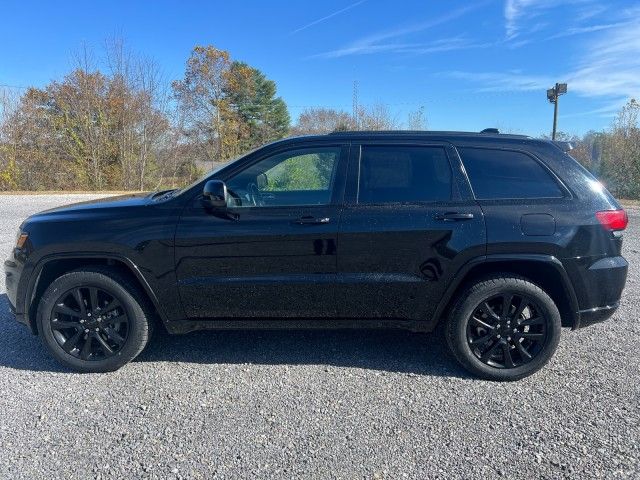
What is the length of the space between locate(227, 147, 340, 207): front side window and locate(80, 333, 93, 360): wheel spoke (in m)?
1.53

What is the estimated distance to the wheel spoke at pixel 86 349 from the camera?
3197 millimetres

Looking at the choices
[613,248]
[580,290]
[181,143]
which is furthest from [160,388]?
[181,143]

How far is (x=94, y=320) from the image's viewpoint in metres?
3.19

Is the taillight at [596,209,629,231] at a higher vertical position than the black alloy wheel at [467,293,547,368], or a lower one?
higher

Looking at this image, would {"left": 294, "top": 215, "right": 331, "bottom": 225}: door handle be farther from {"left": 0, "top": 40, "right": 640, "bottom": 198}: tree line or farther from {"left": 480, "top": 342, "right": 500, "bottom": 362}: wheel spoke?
{"left": 0, "top": 40, "right": 640, "bottom": 198}: tree line

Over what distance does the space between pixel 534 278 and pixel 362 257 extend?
4.50 ft

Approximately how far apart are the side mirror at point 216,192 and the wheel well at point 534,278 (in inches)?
73.6

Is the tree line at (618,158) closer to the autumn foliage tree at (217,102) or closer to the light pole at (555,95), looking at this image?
the light pole at (555,95)

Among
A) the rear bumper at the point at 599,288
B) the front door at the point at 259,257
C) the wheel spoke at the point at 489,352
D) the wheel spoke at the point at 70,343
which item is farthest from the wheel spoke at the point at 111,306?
the rear bumper at the point at 599,288

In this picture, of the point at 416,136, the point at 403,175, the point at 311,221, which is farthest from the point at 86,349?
the point at 416,136

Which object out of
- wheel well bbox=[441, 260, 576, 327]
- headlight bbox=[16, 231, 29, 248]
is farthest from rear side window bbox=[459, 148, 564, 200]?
headlight bbox=[16, 231, 29, 248]

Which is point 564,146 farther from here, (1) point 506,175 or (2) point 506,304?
(2) point 506,304

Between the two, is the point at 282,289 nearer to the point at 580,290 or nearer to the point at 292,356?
the point at 292,356

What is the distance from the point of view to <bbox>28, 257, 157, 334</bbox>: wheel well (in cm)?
319
